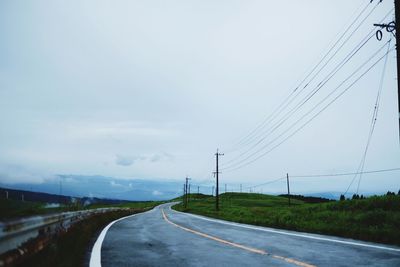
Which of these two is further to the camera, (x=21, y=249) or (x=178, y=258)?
(x=178, y=258)

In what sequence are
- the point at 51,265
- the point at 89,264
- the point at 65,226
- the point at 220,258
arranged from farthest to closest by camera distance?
the point at 65,226, the point at 220,258, the point at 89,264, the point at 51,265

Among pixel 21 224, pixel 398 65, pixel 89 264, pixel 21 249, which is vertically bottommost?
pixel 89 264

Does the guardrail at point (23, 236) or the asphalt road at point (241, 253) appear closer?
the guardrail at point (23, 236)

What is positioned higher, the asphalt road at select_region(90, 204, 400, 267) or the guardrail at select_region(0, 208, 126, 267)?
the guardrail at select_region(0, 208, 126, 267)

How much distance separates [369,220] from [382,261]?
9.03 meters

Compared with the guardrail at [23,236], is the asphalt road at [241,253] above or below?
below

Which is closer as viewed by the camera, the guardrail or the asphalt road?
the guardrail

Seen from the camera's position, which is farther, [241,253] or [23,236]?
[241,253]

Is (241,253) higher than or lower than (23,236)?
lower

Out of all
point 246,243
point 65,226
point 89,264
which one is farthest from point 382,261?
point 65,226

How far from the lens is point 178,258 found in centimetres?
777

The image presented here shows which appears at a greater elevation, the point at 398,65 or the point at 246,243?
the point at 398,65

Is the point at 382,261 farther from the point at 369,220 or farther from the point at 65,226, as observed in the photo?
the point at 369,220

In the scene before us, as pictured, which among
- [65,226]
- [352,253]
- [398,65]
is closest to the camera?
[352,253]
